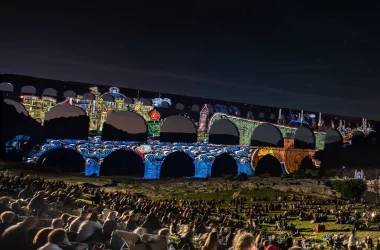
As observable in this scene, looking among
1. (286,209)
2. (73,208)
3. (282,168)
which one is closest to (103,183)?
(286,209)

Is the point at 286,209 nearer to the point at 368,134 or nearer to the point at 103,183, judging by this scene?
the point at 103,183

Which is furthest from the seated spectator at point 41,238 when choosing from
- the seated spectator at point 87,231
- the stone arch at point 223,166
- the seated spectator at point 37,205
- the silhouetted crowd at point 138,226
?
the stone arch at point 223,166

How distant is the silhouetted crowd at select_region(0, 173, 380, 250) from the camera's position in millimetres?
5902

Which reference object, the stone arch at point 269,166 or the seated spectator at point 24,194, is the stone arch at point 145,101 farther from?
the seated spectator at point 24,194

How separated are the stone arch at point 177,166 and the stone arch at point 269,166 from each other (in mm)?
10037

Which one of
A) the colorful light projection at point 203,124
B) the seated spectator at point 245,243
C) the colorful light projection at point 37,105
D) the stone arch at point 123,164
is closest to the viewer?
the seated spectator at point 245,243

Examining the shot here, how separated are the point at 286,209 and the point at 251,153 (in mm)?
23806

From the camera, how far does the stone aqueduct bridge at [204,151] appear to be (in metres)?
40.7

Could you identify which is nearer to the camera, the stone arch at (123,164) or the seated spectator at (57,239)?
the seated spectator at (57,239)

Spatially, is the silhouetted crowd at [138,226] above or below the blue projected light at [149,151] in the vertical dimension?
below

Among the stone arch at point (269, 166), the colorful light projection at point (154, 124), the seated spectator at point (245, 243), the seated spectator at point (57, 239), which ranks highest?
the colorful light projection at point (154, 124)

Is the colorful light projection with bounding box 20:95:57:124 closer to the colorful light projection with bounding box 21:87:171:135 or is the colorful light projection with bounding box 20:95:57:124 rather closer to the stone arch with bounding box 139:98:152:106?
the colorful light projection with bounding box 21:87:171:135

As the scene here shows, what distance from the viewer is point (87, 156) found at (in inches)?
1602

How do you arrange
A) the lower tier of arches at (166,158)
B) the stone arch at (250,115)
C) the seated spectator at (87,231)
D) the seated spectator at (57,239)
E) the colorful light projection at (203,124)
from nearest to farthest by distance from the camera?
the seated spectator at (57,239) → the seated spectator at (87,231) → the lower tier of arches at (166,158) → the colorful light projection at (203,124) → the stone arch at (250,115)
